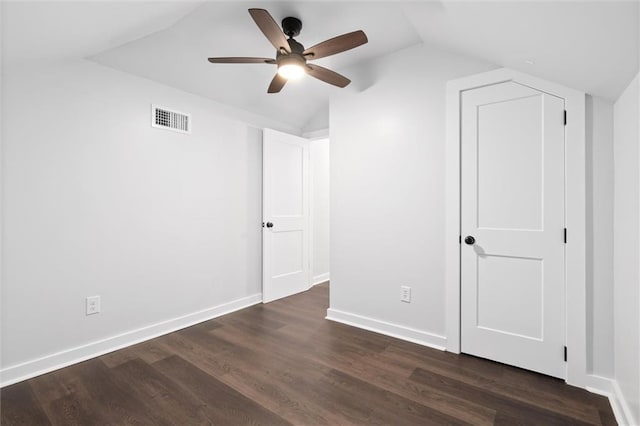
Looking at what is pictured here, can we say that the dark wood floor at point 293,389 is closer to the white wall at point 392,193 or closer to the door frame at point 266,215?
the white wall at point 392,193

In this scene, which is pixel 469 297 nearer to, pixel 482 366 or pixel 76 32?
pixel 482 366

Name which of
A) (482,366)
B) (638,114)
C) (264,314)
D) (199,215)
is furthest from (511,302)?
(199,215)

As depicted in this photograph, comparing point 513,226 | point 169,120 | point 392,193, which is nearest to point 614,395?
point 513,226

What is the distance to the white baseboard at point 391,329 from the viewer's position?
2426 millimetres

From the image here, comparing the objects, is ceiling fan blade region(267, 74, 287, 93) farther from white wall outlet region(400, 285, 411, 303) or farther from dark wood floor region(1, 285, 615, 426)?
dark wood floor region(1, 285, 615, 426)

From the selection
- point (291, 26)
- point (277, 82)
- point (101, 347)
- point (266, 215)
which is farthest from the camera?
point (266, 215)

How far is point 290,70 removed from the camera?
2.20 metres

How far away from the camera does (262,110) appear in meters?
3.56

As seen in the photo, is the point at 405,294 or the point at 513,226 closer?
the point at 513,226

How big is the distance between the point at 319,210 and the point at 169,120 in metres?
2.47

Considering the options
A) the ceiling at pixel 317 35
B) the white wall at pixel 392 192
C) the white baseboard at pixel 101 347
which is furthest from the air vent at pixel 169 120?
the white baseboard at pixel 101 347

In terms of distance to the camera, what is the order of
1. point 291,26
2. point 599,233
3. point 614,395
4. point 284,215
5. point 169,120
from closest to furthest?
point 614,395, point 599,233, point 291,26, point 169,120, point 284,215

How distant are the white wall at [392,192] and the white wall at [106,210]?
1.28m

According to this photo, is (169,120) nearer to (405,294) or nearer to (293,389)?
(293,389)
